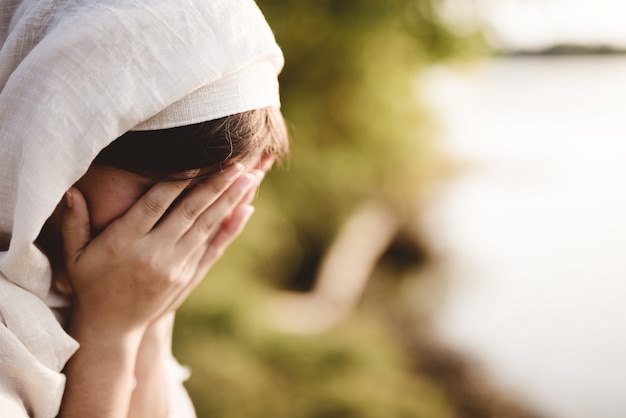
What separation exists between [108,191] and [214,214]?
0.18m

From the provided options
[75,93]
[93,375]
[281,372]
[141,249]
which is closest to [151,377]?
[93,375]

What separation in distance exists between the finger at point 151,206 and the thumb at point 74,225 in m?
0.05

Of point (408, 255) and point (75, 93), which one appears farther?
point (408, 255)

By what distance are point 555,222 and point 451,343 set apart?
1841 mm

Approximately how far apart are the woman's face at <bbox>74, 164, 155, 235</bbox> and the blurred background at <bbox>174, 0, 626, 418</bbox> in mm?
Result: 2128

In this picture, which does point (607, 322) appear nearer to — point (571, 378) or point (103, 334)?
point (571, 378)

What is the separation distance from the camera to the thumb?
93cm

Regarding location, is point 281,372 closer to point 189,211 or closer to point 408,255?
point 408,255

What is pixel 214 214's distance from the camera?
1.05m

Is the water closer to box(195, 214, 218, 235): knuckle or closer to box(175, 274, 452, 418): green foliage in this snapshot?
box(175, 274, 452, 418): green foliage

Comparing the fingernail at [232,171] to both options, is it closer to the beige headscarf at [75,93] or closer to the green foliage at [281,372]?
the beige headscarf at [75,93]

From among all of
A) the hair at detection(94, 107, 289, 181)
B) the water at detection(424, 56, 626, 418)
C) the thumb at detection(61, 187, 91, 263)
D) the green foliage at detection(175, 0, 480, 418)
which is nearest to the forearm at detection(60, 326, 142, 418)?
the thumb at detection(61, 187, 91, 263)

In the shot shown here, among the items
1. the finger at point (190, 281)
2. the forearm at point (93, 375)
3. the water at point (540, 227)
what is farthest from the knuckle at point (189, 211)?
the water at point (540, 227)

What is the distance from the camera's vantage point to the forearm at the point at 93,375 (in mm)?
1000
